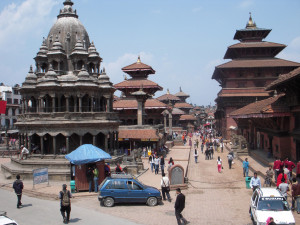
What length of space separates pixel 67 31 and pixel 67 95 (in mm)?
6593

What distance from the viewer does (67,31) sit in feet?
93.9

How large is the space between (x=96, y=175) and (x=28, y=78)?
13598 mm

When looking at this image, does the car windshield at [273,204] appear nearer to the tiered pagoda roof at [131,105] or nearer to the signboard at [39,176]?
the signboard at [39,176]

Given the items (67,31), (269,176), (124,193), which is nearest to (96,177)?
(124,193)

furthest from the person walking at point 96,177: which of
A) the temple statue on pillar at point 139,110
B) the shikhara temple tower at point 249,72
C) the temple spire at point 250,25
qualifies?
the temple spire at point 250,25

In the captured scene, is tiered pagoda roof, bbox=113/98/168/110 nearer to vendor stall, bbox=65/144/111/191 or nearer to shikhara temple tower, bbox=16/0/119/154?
shikhara temple tower, bbox=16/0/119/154

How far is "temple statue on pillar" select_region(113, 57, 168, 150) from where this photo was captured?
116 ft

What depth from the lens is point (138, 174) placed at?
23594 mm

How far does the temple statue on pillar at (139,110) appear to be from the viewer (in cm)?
3534

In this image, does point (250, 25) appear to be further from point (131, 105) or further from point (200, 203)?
point (200, 203)

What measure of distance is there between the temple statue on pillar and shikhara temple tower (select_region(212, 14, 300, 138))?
37.1ft

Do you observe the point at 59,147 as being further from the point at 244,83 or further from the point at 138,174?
the point at 244,83

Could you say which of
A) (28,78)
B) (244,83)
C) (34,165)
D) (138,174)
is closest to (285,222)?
(138,174)

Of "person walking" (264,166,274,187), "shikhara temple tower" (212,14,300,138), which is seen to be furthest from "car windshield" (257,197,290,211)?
"shikhara temple tower" (212,14,300,138)
